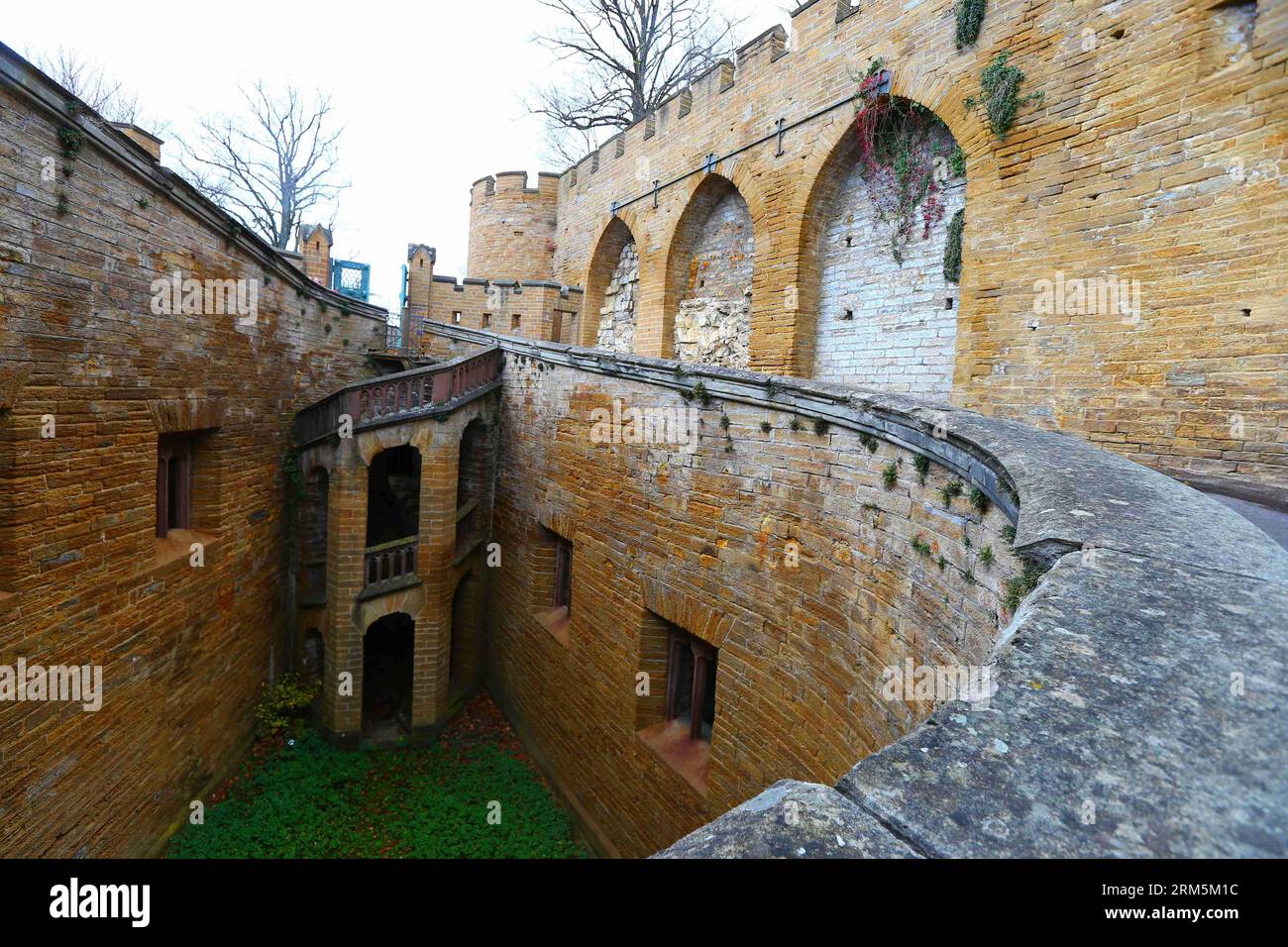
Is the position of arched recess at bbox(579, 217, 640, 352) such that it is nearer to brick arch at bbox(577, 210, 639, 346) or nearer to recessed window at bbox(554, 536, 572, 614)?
brick arch at bbox(577, 210, 639, 346)

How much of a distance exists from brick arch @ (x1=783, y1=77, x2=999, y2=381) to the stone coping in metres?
5.59

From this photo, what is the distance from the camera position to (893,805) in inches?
40.9

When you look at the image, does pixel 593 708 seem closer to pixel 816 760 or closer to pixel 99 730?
pixel 816 760

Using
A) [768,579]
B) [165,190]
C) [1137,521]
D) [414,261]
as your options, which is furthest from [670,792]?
[414,261]

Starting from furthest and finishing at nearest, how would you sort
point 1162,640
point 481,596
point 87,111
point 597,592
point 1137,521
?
point 481,596
point 597,592
point 87,111
point 1137,521
point 1162,640

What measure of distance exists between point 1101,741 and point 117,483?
6.94 metres

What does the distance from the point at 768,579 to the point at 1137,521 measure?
9.17ft

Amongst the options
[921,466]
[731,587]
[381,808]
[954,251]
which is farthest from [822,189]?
[381,808]

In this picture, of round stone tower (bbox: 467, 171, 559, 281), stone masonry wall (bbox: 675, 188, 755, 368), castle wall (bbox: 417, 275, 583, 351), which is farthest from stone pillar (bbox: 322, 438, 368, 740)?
round stone tower (bbox: 467, 171, 559, 281)

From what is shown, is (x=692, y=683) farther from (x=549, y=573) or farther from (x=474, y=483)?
(x=474, y=483)

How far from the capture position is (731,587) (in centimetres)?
518

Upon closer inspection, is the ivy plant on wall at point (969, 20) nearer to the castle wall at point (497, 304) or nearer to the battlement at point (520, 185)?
the castle wall at point (497, 304)

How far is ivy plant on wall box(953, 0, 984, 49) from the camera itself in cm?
669

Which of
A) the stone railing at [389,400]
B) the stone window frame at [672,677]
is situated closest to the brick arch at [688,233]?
Answer: the stone railing at [389,400]
